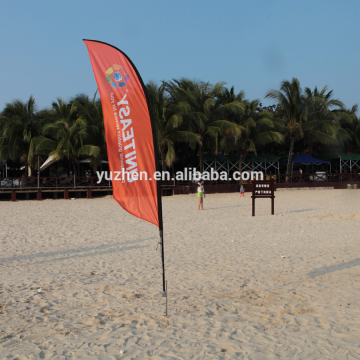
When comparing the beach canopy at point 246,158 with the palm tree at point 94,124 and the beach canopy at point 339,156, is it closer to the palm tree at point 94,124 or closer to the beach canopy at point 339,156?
the beach canopy at point 339,156

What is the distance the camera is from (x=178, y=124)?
25047mm

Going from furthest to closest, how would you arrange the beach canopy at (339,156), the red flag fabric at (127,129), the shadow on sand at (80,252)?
the beach canopy at (339,156) → the shadow on sand at (80,252) → the red flag fabric at (127,129)

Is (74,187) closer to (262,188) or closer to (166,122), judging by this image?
(166,122)

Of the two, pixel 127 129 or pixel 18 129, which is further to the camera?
pixel 18 129

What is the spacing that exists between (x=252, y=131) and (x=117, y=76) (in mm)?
25965

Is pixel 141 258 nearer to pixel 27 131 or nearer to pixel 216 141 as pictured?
pixel 216 141

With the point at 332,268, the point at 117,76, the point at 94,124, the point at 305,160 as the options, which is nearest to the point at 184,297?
the point at 332,268

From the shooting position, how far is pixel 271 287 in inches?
199

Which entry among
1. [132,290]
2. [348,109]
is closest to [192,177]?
[348,109]

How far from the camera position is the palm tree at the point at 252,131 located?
92.5 feet

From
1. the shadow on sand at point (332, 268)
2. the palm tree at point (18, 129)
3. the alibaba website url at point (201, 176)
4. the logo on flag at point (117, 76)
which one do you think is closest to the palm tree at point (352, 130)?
the alibaba website url at point (201, 176)

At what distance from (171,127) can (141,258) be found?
19.1 metres

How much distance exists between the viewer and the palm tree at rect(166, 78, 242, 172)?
26.1 meters

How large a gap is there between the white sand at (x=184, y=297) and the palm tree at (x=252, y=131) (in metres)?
19.6
